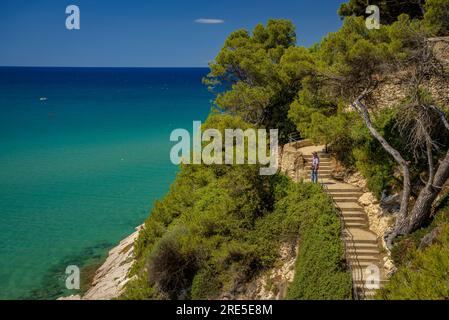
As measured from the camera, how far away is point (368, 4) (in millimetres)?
29953

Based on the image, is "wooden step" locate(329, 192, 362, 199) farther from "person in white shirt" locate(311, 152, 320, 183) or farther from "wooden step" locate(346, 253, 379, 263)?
"wooden step" locate(346, 253, 379, 263)

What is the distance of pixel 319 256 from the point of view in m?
14.1

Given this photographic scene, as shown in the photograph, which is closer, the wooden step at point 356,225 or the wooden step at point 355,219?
the wooden step at point 356,225

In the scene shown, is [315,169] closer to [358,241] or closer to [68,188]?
[358,241]

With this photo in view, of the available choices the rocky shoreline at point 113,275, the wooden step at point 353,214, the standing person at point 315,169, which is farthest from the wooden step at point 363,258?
the rocky shoreline at point 113,275

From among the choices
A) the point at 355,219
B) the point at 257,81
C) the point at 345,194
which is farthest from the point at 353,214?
the point at 257,81

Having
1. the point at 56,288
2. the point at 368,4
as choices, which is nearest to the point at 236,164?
the point at 56,288

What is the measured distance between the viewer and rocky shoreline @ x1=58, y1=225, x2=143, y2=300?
19.3 m

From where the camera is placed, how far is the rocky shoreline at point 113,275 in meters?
19.3

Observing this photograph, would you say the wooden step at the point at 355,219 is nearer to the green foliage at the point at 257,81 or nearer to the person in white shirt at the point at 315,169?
the person in white shirt at the point at 315,169

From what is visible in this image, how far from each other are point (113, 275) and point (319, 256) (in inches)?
494

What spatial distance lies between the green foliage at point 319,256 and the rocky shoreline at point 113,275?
8.97 m

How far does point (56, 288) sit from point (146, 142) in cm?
3700
